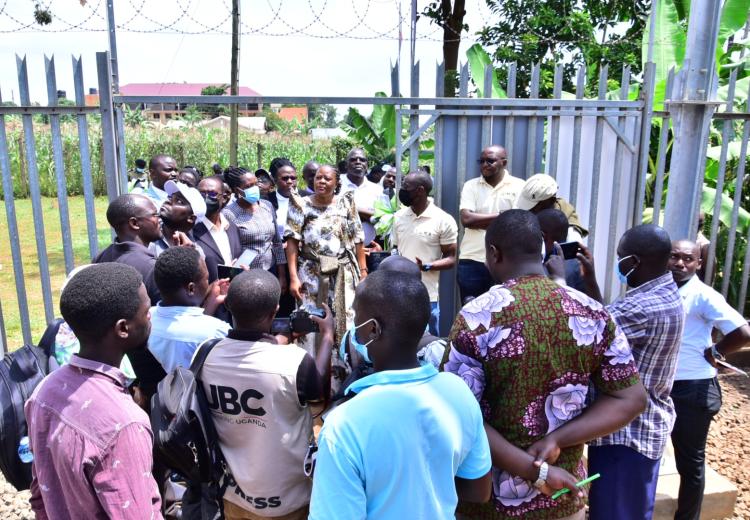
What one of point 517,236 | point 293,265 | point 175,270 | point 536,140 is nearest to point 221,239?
point 293,265

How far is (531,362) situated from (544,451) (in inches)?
11.9

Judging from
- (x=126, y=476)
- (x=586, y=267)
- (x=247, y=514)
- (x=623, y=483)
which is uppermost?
(x=586, y=267)

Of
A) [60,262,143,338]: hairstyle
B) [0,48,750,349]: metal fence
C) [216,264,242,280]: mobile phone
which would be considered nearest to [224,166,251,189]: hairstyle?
[0,48,750,349]: metal fence

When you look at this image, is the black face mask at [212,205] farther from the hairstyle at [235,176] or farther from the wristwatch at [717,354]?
the wristwatch at [717,354]

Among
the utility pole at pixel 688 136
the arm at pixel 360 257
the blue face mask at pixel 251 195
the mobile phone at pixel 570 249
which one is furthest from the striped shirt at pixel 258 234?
the utility pole at pixel 688 136

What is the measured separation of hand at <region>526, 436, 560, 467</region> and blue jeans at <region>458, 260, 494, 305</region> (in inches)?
117

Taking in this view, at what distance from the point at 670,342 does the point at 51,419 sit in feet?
7.18

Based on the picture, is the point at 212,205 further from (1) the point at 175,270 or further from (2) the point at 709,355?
(2) the point at 709,355

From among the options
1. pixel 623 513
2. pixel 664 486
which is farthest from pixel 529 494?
pixel 664 486

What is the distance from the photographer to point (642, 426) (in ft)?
7.83

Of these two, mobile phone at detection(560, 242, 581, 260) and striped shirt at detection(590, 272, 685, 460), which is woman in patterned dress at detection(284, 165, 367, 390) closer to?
mobile phone at detection(560, 242, 581, 260)

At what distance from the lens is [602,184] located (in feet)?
17.7

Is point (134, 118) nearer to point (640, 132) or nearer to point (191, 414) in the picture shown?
point (640, 132)

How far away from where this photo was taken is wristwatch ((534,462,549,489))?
1923mm
